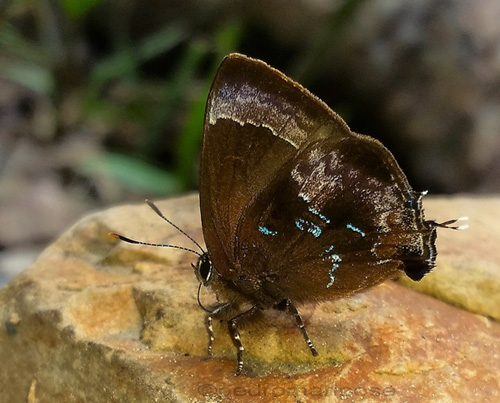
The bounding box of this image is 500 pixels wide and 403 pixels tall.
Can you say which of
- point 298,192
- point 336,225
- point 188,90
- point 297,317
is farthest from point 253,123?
point 188,90

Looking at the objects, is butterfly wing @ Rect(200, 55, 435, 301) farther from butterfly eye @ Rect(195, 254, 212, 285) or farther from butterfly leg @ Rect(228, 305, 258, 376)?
butterfly leg @ Rect(228, 305, 258, 376)

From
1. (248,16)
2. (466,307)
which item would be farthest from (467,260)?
(248,16)

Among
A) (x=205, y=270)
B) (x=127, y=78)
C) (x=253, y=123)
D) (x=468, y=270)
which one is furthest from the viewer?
(x=127, y=78)

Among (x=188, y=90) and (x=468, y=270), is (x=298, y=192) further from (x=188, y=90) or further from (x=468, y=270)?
(x=188, y=90)

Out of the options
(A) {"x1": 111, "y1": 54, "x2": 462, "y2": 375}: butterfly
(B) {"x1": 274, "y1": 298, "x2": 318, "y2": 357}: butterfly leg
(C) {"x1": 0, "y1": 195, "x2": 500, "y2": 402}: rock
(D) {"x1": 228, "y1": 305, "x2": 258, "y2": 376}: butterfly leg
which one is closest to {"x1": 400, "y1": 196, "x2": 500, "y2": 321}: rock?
(C) {"x1": 0, "y1": 195, "x2": 500, "y2": 402}: rock

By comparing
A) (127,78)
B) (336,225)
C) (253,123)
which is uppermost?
(253,123)
